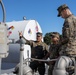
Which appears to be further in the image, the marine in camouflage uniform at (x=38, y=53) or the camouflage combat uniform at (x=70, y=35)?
the marine in camouflage uniform at (x=38, y=53)

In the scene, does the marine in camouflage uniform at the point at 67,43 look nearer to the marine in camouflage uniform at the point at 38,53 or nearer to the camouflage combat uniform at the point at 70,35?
the camouflage combat uniform at the point at 70,35

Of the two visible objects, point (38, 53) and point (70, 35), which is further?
point (38, 53)

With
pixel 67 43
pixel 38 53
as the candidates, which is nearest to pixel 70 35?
pixel 67 43

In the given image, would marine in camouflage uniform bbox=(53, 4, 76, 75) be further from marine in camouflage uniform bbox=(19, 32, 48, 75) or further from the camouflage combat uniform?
marine in camouflage uniform bbox=(19, 32, 48, 75)

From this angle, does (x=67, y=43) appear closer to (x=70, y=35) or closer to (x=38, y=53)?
(x=70, y=35)

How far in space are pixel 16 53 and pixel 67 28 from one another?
9827 mm

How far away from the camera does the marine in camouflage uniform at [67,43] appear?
375 cm

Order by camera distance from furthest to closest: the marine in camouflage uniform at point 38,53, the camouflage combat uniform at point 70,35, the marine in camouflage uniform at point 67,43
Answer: the marine in camouflage uniform at point 38,53
the camouflage combat uniform at point 70,35
the marine in camouflage uniform at point 67,43

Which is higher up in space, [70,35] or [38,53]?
[70,35]

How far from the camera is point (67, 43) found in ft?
13.2

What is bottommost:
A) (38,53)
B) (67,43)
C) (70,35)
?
(38,53)

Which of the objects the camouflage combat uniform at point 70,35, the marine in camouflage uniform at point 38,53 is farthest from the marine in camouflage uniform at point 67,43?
the marine in camouflage uniform at point 38,53

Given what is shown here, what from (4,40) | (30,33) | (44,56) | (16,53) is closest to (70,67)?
(4,40)

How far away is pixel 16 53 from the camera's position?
1367cm
